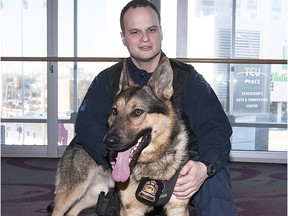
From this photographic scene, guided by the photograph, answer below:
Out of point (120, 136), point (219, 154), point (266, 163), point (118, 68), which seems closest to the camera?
point (120, 136)

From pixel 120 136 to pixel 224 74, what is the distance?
383cm

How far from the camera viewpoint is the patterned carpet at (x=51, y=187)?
3168 millimetres

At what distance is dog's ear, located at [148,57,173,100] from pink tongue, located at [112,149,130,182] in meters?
0.37

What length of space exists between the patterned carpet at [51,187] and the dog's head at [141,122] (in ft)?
4.40

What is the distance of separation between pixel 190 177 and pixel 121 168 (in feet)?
1.04

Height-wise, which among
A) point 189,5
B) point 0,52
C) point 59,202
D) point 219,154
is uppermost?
point 189,5

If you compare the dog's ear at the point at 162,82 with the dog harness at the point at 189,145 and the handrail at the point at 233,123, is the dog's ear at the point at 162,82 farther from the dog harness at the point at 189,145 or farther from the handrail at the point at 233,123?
the handrail at the point at 233,123

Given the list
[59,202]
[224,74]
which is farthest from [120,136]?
[224,74]

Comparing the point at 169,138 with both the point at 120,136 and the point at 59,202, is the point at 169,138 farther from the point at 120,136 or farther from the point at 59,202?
the point at 59,202

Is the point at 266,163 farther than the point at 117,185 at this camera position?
Yes

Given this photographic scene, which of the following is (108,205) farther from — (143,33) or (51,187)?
(51,187)

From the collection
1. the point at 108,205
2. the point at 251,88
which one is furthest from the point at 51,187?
the point at 251,88

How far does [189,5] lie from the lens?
5.34 metres

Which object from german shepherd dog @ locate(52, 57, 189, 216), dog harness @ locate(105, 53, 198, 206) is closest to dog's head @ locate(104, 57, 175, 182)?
german shepherd dog @ locate(52, 57, 189, 216)
